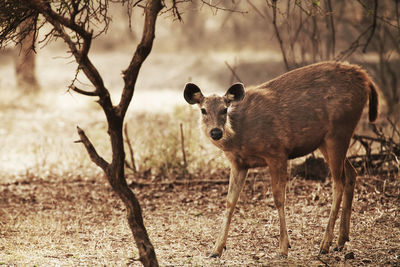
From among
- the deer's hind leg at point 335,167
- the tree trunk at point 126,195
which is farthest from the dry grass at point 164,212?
the tree trunk at point 126,195

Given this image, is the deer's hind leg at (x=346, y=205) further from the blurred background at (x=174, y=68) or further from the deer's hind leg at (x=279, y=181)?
the blurred background at (x=174, y=68)

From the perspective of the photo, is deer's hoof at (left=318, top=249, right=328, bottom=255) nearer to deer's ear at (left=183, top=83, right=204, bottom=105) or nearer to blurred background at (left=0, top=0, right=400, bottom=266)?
blurred background at (left=0, top=0, right=400, bottom=266)

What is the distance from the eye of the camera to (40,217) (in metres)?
7.95

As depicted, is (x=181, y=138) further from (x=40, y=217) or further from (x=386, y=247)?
(x=386, y=247)

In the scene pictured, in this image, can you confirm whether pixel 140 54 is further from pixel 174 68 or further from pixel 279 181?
pixel 174 68

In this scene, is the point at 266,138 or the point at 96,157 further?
the point at 266,138

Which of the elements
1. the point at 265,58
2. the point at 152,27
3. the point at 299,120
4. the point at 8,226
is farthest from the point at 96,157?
the point at 265,58

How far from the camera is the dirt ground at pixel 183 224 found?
609 centimetres

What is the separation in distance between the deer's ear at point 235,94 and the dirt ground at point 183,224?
1.69 metres

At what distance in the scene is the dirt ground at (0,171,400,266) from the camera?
6086 mm

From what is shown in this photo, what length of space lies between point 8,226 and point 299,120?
3910 millimetres

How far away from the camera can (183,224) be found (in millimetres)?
7625

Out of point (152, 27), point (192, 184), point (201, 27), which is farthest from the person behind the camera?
point (201, 27)

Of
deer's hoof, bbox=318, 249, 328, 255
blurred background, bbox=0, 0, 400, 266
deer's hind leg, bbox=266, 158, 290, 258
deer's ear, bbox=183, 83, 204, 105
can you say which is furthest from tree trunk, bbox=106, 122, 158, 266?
deer's hoof, bbox=318, 249, 328, 255
